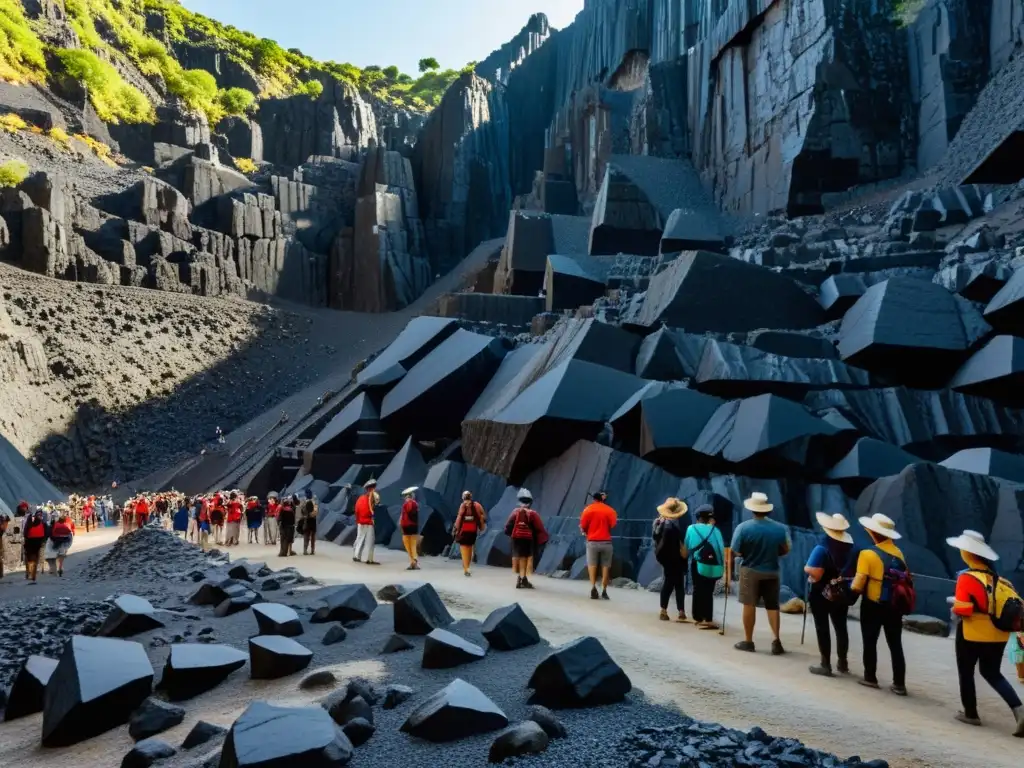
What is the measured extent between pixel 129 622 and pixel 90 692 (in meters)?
2.53

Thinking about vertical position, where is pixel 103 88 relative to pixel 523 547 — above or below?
above

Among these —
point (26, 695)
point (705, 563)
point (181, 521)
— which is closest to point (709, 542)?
point (705, 563)

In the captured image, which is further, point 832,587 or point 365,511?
point 365,511

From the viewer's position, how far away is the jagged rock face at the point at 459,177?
6056cm

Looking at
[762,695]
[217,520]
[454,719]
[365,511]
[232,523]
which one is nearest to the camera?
[454,719]

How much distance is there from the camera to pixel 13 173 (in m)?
43.2

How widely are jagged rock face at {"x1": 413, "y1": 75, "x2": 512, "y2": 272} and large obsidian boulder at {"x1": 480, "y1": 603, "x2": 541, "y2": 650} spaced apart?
180 ft

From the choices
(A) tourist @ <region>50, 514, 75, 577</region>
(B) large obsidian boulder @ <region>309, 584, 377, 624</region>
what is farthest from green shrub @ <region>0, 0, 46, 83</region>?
(B) large obsidian boulder @ <region>309, 584, 377, 624</region>

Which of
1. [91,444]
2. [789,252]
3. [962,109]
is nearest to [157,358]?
[91,444]

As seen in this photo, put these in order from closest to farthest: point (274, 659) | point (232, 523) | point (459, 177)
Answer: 1. point (274, 659)
2. point (232, 523)
3. point (459, 177)

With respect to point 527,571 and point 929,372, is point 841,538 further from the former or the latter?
point 929,372

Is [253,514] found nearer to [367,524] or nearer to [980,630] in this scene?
[367,524]

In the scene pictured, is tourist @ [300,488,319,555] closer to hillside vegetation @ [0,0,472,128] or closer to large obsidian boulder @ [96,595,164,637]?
large obsidian boulder @ [96,595,164,637]

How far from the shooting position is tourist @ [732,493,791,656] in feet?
21.6
